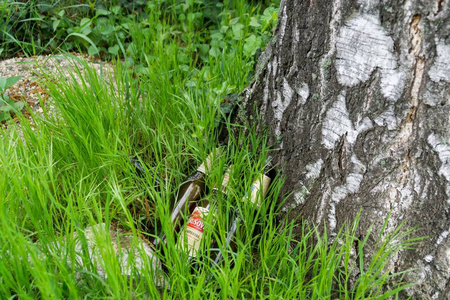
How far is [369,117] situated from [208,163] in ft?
2.24

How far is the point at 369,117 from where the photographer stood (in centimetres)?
152

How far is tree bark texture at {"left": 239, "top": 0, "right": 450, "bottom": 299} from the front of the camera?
4.50 ft

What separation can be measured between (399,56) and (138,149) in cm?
120

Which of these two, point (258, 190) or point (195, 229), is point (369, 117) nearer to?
point (258, 190)

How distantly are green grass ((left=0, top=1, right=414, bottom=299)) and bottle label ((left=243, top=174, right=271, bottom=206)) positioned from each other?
0.03 m

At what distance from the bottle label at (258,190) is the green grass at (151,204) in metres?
0.03

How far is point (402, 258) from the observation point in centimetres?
159

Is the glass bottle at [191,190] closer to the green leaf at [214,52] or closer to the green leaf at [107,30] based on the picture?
the green leaf at [214,52]

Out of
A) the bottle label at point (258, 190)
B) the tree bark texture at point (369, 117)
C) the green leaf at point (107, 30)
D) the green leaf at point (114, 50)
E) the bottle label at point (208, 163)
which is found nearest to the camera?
the tree bark texture at point (369, 117)

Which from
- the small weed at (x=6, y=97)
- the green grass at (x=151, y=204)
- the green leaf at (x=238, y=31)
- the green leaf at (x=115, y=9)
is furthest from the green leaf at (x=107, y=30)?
the green leaf at (x=238, y=31)

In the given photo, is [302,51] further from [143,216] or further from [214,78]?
[143,216]

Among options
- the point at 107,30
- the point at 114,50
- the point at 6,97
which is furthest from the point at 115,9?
the point at 6,97

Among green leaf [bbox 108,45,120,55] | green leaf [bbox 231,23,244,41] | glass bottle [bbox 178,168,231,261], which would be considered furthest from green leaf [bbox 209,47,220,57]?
glass bottle [bbox 178,168,231,261]

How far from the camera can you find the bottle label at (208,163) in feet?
6.02
